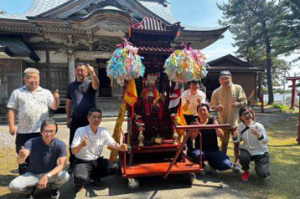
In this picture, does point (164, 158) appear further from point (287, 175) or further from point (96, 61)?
point (96, 61)

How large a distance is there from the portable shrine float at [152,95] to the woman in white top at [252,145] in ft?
2.67

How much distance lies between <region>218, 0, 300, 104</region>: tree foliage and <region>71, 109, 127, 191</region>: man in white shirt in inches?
511

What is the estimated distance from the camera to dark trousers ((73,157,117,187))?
276 cm

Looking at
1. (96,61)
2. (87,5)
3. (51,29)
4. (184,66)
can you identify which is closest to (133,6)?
(87,5)

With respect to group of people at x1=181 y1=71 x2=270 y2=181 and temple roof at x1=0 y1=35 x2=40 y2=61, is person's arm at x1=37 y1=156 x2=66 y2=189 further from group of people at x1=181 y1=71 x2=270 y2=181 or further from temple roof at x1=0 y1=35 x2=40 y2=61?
temple roof at x1=0 y1=35 x2=40 y2=61

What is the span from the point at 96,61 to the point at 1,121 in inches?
194

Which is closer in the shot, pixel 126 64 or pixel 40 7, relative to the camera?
pixel 126 64

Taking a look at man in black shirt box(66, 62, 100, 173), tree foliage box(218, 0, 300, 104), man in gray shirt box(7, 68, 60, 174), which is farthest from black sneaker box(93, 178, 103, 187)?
tree foliage box(218, 0, 300, 104)

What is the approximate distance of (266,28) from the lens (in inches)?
651

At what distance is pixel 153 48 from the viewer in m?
3.36

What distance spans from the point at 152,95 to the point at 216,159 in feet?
5.15

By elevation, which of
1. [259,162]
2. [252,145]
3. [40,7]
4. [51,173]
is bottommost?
[259,162]

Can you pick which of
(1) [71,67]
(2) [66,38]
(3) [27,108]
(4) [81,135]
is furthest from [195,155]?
(2) [66,38]

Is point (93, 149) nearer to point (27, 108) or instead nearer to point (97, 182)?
point (97, 182)
